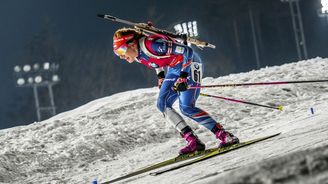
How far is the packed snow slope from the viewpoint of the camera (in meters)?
5.98

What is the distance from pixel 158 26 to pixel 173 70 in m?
53.0

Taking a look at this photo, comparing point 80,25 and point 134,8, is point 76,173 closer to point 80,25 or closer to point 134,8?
point 134,8

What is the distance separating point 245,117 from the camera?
11.9m

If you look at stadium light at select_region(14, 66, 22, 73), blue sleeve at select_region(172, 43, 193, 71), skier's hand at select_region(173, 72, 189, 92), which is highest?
stadium light at select_region(14, 66, 22, 73)

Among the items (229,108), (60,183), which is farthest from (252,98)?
(60,183)

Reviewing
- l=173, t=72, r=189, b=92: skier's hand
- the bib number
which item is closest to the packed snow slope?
l=173, t=72, r=189, b=92: skier's hand

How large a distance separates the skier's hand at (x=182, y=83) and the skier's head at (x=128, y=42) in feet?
2.46

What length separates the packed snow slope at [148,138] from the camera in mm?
5980

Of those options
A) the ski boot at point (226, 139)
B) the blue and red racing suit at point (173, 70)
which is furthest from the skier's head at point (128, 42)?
the ski boot at point (226, 139)

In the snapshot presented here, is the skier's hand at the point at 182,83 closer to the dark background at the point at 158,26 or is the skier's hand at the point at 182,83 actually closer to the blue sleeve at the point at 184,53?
the blue sleeve at the point at 184,53

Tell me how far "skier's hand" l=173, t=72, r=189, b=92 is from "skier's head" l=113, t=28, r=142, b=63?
0.75 m

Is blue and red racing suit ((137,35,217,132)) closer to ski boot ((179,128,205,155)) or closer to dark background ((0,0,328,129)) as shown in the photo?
ski boot ((179,128,205,155))

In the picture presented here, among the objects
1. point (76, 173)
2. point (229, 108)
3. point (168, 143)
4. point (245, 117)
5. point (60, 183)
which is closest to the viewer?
point (60, 183)

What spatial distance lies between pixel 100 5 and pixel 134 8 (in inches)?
277
